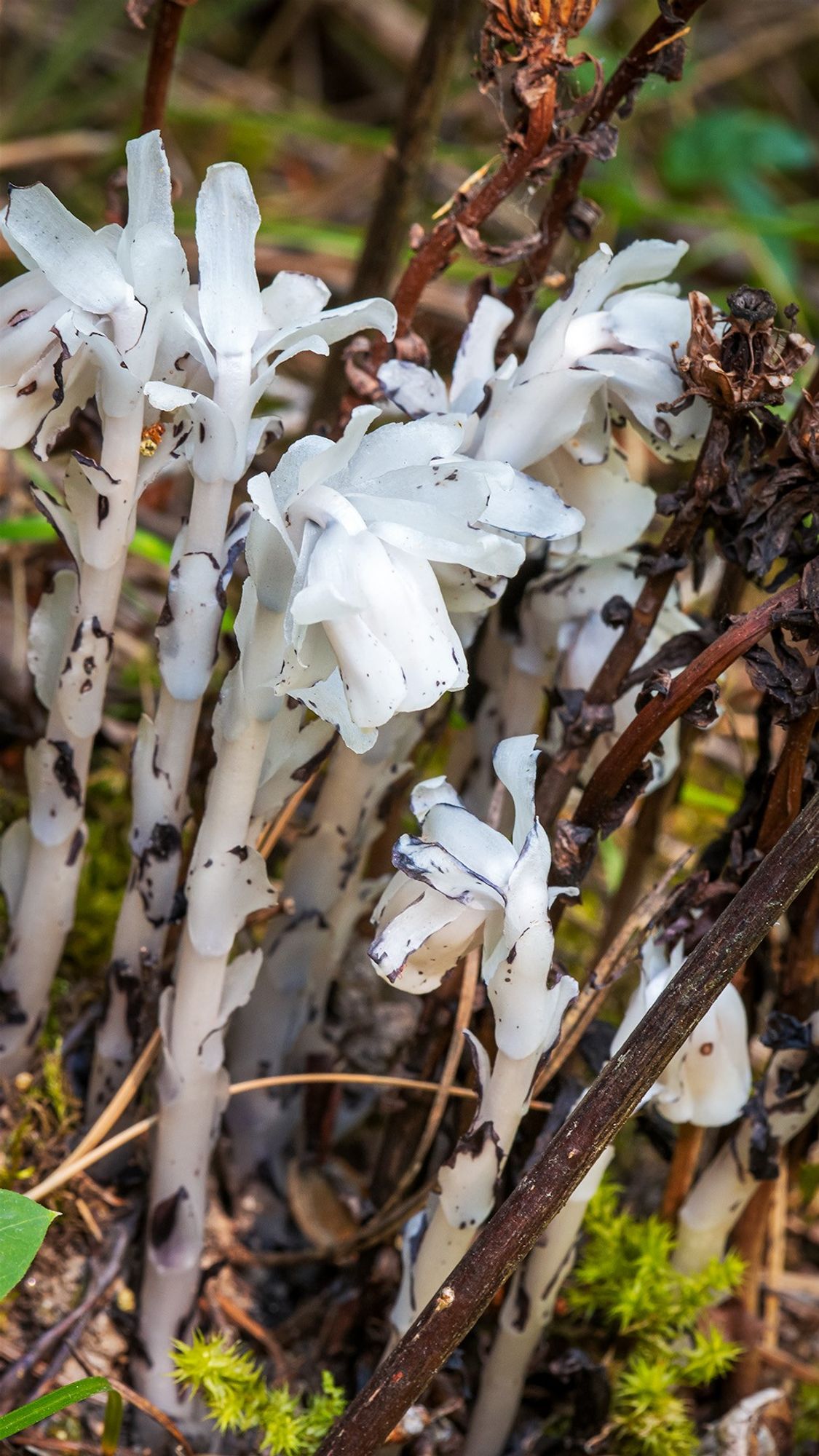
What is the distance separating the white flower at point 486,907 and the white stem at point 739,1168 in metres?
0.27

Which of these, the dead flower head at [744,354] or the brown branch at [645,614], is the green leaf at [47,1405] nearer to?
the brown branch at [645,614]

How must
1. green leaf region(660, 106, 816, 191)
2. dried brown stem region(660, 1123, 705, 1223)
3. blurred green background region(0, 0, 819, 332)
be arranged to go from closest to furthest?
dried brown stem region(660, 1123, 705, 1223), blurred green background region(0, 0, 819, 332), green leaf region(660, 106, 816, 191)

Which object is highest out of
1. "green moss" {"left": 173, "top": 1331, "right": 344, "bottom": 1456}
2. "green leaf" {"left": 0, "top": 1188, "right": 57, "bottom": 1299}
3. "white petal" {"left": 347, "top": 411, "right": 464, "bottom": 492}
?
"white petal" {"left": 347, "top": 411, "right": 464, "bottom": 492}

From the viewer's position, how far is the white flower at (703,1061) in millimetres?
975

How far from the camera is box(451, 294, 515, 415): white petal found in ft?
3.32

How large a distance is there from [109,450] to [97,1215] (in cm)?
67

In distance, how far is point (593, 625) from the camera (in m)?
1.08

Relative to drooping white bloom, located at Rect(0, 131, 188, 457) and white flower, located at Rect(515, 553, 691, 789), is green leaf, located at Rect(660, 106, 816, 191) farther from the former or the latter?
drooping white bloom, located at Rect(0, 131, 188, 457)

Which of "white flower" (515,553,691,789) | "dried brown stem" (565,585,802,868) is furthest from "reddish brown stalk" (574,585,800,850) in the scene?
"white flower" (515,553,691,789)

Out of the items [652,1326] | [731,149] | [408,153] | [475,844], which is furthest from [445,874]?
[731,149]

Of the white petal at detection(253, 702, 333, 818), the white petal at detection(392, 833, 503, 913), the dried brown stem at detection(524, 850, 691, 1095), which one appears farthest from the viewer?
the dried brown stem at detection(524, 850, 691, 1095)

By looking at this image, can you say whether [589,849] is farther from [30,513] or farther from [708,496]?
[30,513]

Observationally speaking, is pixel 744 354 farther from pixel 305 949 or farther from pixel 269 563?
pixel 305 949

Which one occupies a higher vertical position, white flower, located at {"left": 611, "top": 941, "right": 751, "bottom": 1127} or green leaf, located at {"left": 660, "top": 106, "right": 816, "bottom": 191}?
green leaf, located at {"left": 660, "top": 106, "right": 816, "bottom": 191}
